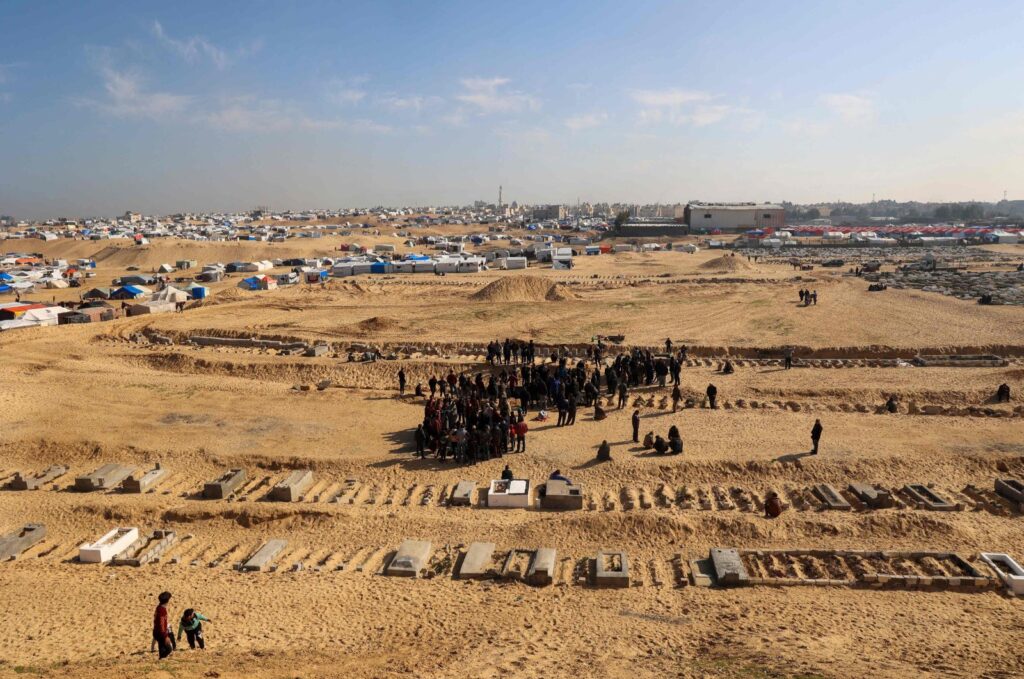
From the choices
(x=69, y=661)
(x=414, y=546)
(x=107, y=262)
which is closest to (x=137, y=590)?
(x=69, y=661)

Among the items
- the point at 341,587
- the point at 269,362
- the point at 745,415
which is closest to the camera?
the point at 341,587

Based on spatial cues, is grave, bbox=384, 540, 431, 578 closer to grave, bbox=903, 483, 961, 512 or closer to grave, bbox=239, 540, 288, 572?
grave, bbox=239, 540, 288, 572

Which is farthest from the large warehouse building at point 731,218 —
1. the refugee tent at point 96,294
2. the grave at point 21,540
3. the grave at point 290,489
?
the grave at point 21,540

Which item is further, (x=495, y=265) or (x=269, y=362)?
(x=495, y=265)

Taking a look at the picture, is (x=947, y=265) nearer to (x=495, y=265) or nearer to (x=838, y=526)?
(x=495, y=265)

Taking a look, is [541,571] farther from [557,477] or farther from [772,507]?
[772,507]

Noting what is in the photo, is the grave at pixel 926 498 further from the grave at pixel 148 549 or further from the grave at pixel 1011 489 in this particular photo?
the grave at pixel 148 549
